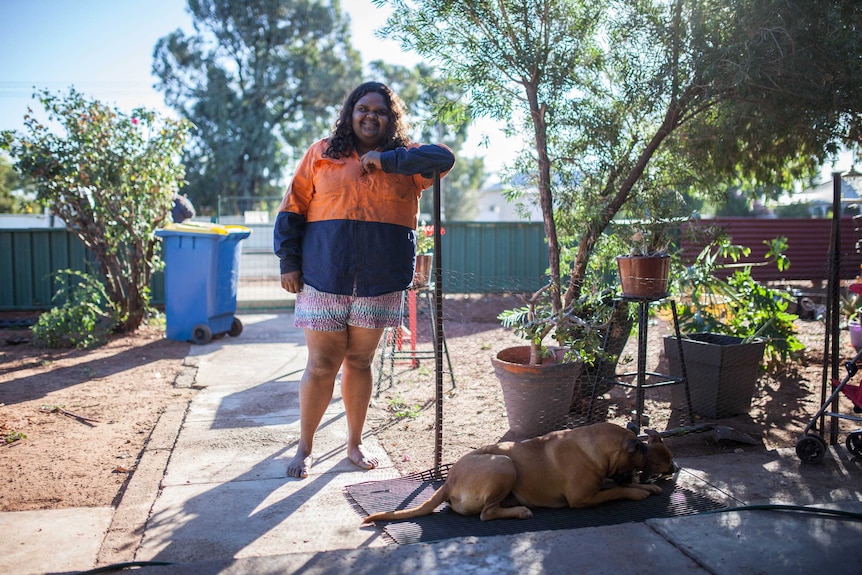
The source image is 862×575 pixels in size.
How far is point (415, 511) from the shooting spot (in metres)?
3.09

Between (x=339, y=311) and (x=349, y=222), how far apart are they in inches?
19.0

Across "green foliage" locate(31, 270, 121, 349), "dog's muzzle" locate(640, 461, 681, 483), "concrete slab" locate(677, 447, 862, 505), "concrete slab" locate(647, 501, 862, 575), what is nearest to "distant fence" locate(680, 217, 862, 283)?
"concrete slab" locate(677, 447, 862, 505)

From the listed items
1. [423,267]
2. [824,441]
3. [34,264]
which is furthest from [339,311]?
[34,264]

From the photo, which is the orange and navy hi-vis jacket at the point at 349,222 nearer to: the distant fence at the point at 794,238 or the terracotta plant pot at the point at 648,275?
the terracotta plant pot at the point at 648,275

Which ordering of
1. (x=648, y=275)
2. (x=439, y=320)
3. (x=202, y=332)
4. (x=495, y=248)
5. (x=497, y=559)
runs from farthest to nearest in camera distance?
(x=495, y=248), (x=202, y=332), (x=648, y=275), (x=439, y=320), (x=497, y=559)

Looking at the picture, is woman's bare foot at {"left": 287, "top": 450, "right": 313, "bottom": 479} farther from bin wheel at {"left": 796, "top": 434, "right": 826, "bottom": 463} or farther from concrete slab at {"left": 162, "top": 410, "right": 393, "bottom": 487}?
bin wheel at {"left": 796, "top": 434, "right": 826, "bottom": 463}

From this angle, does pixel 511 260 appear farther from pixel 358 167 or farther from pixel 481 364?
pixel 358 167

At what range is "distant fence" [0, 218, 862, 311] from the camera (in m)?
A: 11.3

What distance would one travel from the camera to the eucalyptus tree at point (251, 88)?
28.4 metres

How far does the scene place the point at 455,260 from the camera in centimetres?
1336

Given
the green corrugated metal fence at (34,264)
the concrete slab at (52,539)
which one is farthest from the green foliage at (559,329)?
the green corrugated metal fence at (34,264)

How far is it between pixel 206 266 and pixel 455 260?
6.15 m

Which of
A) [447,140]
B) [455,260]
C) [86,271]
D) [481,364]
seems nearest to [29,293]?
[86,271]

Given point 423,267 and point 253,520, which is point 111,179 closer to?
point 423,267
